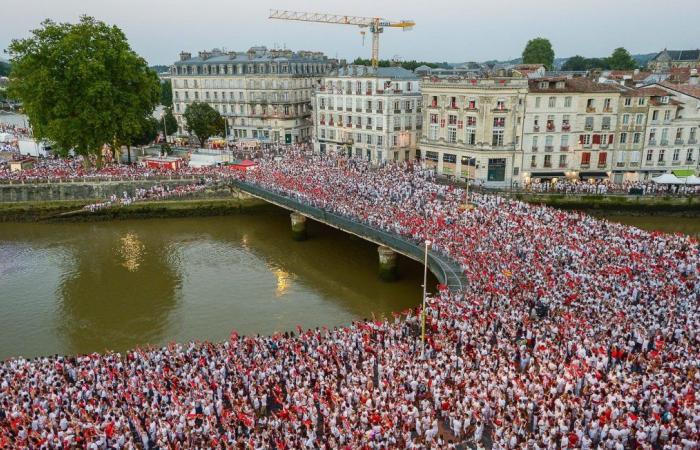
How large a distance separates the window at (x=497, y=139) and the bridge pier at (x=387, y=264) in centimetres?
2227

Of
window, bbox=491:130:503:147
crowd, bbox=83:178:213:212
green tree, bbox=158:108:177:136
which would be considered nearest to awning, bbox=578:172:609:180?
window, bbox=491:130:503:147

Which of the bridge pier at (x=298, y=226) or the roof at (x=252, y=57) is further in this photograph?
the roof at (x=252, y=57)

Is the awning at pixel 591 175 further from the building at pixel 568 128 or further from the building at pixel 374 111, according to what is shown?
the building at pixel 374 111

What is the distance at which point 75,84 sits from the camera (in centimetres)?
5353

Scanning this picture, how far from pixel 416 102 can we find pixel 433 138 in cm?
716

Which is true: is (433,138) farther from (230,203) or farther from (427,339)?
(427,339)

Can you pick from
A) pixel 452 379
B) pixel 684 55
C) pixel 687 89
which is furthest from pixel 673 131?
pixel 684 55

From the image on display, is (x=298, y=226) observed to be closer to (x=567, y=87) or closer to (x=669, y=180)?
(x=567, y=87)

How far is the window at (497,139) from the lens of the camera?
52.8 meters

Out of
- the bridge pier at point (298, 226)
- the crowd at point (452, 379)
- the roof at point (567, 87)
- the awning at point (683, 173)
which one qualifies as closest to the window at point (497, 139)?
the roof at point (567, 87)

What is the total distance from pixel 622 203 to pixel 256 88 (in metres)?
50.2

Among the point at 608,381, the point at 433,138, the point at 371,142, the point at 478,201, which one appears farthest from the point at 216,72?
the point at 608,381

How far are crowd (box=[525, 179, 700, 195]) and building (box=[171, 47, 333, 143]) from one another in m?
38.7

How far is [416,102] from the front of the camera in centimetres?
6338
